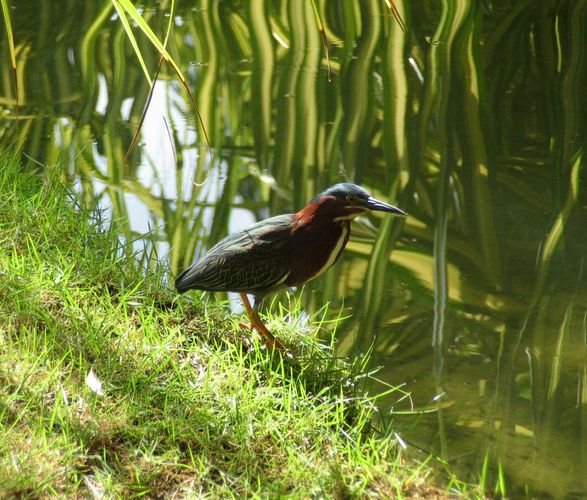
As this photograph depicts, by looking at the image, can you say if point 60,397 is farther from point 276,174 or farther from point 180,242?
point 276,174

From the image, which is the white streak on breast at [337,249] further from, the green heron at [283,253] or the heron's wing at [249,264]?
the heron's wing at [249,264]

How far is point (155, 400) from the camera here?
305 centimetres

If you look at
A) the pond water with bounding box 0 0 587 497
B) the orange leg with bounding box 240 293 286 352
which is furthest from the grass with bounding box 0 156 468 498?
the pond water with bounding box 0 0 587 497

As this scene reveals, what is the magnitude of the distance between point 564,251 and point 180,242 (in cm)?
184

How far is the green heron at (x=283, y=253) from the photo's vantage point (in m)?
3.35

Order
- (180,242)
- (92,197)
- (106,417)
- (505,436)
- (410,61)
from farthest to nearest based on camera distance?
1. (410,61)
2. (92,197)
3. (180,242)
4. (505,436)
5. (106,417)

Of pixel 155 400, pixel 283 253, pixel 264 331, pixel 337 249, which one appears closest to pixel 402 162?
pixel 337 249

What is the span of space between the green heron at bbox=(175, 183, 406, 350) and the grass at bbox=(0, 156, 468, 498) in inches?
8.5

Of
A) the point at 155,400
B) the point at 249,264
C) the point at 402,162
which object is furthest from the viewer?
the point at 402,162

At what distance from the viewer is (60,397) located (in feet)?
9.46

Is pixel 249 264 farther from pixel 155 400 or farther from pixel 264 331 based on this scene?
pixel 155 400

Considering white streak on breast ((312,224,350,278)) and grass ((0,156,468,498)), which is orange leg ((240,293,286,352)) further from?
white streak on breast ((312,224,350,278))

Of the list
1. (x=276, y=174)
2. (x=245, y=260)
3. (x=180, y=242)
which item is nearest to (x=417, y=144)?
(x=276, y=174)

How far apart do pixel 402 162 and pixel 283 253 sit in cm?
197
